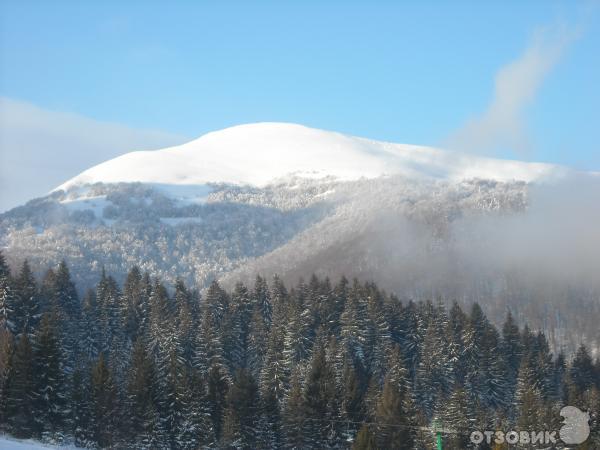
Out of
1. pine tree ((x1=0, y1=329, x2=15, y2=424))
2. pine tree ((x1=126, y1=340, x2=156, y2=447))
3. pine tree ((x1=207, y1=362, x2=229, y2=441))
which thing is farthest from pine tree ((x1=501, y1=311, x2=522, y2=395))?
pine tree ((x1=0, y1=329, x2=15, y2=424))

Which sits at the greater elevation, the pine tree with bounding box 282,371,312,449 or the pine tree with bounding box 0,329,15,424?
the pine tree with bounding box 0,329,15,424

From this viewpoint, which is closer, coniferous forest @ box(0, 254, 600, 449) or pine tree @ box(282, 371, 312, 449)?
coniferous forest @ box(0, 254, 600, 449)

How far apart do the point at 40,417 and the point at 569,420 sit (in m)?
48.2

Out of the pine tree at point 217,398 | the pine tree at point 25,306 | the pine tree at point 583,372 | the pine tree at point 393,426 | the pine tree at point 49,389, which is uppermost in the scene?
the pine tree at point 25,306

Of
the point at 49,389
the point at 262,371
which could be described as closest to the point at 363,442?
the point at 262,371

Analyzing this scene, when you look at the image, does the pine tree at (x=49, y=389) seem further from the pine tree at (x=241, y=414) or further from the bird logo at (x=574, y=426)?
the bird logo at (x=574, y=426)

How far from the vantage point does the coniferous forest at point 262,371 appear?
57688mm

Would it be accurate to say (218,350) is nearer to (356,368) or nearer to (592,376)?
(356,368)

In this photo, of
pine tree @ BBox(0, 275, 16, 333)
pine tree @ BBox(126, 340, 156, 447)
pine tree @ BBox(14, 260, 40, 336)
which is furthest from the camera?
pine tree @ BBox(14, 260, 40, 336)

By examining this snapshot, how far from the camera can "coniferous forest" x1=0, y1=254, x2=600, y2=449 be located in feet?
189

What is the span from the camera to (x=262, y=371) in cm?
7544

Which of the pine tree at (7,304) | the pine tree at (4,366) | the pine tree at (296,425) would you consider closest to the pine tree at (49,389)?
the pine tree at (4,366)

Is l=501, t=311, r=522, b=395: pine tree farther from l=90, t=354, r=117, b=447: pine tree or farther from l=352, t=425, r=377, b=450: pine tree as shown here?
l=90, t=354, r=117, b=447: pine tree

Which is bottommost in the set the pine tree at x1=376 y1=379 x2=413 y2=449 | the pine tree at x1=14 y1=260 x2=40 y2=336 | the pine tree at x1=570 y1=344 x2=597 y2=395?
the pine tree at x1=570 y1=344 x2=597 y2=395
